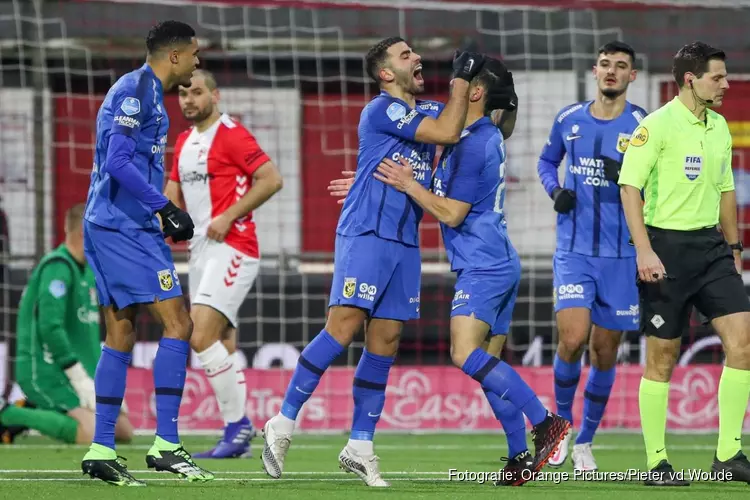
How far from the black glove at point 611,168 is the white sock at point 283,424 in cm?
258

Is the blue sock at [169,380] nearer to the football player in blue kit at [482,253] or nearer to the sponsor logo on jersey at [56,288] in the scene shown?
the football player in blue kit at [482,253]

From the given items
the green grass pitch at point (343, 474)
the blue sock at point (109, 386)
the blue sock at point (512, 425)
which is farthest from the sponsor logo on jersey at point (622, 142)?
the blue sock at point (109, 386)

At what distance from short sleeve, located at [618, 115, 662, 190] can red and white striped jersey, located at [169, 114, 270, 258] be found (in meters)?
2.72

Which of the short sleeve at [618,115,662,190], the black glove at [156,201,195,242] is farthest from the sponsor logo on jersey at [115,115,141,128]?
the short sleeve at [618,115,662,190]

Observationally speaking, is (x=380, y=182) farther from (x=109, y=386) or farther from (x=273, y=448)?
(x=109, y=386)

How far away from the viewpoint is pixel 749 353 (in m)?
6.96

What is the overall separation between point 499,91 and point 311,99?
5.88 m

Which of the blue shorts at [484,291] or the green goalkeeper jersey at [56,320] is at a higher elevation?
the blue shorts at [484,291]

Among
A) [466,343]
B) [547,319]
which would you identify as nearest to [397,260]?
[466,343]

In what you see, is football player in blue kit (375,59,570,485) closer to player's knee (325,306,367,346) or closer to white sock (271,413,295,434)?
player's knee (325,306,367,346)

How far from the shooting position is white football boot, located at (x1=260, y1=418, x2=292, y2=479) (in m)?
6.76

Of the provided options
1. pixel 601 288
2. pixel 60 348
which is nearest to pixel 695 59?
pixel 601 288

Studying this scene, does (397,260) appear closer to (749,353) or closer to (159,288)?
(159,288)

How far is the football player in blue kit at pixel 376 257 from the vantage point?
6.78 m
